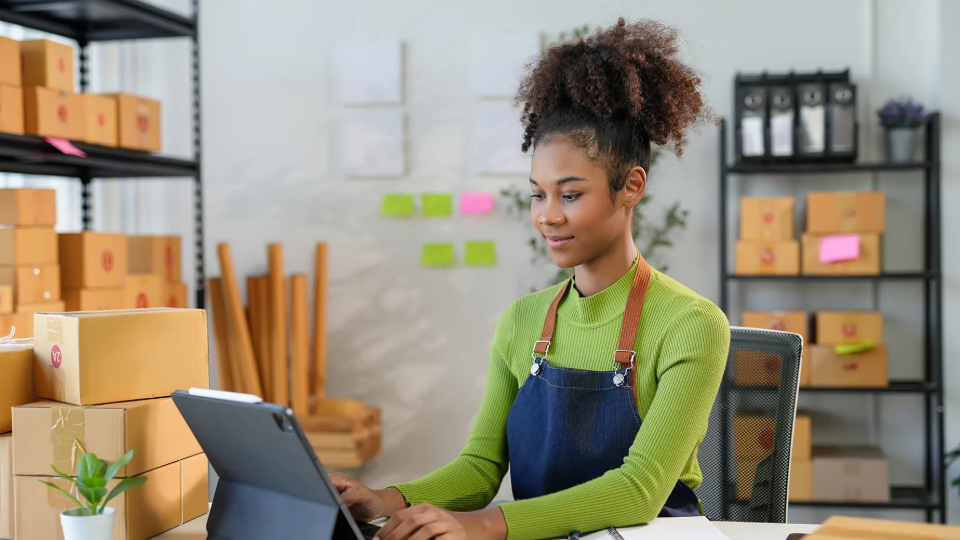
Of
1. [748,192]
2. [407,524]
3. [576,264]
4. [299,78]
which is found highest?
[299,78]

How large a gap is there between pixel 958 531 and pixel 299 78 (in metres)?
3.17

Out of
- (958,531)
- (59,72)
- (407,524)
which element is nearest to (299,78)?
(59,72)

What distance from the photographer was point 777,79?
3.25 metres

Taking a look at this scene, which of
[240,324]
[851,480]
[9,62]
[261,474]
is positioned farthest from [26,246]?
[851,480]

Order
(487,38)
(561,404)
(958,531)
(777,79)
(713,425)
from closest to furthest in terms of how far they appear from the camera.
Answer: (958,531) → (561,404) → (713,425) → (777,79) → (487,38)

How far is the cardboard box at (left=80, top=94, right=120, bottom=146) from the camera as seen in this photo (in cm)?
248

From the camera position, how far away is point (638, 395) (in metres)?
1.29

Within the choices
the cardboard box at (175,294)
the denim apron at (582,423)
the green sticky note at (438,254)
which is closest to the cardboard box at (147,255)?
the cardboard box at (175,294)

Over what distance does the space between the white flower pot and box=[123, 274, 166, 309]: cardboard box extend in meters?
1.63

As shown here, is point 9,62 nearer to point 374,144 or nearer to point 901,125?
point 374,144

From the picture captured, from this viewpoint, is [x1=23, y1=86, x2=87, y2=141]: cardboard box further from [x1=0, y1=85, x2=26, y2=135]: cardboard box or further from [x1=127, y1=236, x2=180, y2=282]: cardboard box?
[x1=127, y1=236, x2=180, y2=282]: cardboard box

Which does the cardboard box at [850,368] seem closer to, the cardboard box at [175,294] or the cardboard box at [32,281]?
the cardboard box at [175,294]

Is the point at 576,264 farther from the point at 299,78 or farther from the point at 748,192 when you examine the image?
the point at 299,78

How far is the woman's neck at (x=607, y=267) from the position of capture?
1371 millimetres
